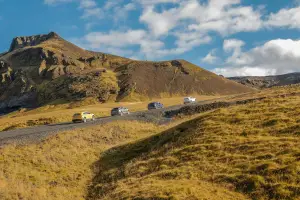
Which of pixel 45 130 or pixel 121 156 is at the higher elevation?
pixel 45 130

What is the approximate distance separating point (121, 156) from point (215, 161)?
34.8 feet

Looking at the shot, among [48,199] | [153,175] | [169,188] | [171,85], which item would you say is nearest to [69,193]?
[48,199]

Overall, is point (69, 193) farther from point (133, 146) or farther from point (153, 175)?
point (133, 146)

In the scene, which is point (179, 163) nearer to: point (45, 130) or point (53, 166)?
point (53, 166)

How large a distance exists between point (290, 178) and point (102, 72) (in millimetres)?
172653

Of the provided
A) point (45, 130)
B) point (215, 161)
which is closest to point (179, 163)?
point (215, 161)

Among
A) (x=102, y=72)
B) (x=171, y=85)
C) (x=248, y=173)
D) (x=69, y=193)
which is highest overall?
(x=102, y=72)

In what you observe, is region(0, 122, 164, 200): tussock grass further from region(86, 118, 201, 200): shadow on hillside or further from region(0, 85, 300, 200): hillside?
region(86, 118, 201, 200): shadow on hillside

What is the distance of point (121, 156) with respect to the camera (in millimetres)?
26875

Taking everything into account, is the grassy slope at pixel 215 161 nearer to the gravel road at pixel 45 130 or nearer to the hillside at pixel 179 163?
the hillside at pixel 179 163

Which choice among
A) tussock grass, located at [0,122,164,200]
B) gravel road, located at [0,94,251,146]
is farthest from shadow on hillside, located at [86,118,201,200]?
gravel road, located at [0,94,251,146]

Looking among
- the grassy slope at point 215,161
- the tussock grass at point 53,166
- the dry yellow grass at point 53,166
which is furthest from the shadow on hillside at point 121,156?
the tussock grass at point 53,166

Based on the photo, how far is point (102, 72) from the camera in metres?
183

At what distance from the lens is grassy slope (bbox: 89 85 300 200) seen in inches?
585
